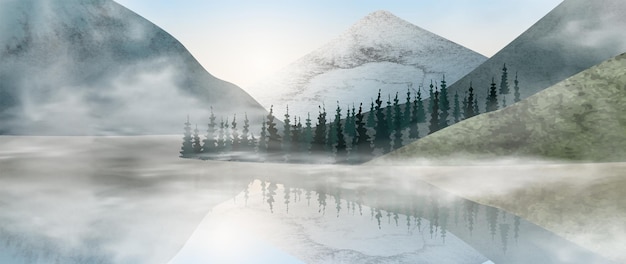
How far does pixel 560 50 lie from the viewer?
613 feet

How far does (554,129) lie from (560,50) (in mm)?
117940

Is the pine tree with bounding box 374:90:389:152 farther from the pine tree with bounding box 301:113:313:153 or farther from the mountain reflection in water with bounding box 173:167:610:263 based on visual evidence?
the mountain reflection in water with bounding box 173:167:610:263

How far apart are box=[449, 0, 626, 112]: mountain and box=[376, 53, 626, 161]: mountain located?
83.5m

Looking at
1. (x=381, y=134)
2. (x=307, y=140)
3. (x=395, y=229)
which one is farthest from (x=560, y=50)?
(x=395, y=229)

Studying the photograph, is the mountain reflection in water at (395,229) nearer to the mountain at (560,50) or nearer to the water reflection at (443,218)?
the water reflection at (443,218)

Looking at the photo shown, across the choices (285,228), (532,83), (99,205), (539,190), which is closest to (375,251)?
(285,228)

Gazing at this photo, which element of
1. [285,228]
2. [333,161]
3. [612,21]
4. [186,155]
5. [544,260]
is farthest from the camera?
[612,21]

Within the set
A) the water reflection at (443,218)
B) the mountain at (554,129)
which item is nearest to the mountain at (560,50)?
the mountain at (554,129)

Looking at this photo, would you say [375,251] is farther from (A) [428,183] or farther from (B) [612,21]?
(B) [612,21]

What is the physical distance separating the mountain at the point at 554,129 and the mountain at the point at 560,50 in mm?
83477

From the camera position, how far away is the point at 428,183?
141ft

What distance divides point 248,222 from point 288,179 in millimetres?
22325

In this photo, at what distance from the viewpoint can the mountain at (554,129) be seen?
246 ft

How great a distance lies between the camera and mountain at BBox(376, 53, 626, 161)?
2950 inches
